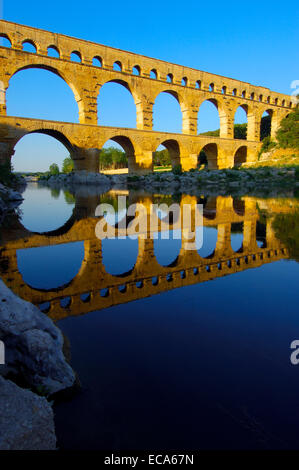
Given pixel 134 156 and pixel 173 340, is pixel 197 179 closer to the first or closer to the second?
pixel 134 156

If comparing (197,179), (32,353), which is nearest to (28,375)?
(32,353)

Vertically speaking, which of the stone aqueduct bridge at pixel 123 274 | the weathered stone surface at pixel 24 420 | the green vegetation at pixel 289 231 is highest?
the green vegetation at pixel 289 231

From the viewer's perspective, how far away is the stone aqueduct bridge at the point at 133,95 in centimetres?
1964

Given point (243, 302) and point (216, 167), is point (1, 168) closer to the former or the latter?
point (243, 302)

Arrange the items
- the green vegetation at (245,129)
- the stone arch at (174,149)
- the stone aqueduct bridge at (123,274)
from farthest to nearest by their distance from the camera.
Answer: the green vegetation at (245,129) < the stone arch at (174,149) < the stone aqueduct bridge at (123,274)

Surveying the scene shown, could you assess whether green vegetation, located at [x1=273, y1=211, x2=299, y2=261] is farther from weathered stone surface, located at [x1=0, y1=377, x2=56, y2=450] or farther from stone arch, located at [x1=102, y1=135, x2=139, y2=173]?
stone arch, located at [x1=102, y1=135, x2=139, y2=173]

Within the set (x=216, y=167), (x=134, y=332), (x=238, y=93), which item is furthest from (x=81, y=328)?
(x=238, y=93)

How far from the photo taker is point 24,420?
1.21 metres

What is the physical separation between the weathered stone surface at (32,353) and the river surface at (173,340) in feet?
0.38

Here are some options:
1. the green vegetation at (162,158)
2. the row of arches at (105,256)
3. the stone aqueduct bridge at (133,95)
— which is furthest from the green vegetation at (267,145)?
the row of arches at (105,256)

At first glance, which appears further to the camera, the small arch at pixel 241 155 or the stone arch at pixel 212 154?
the small arch at pixel 241 155

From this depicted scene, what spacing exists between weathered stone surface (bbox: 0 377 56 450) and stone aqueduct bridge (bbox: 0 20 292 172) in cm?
2000

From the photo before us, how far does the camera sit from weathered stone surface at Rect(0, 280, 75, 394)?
1503mm

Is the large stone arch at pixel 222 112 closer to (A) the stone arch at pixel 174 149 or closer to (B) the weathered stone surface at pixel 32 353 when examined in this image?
(A) the stone arch at pixel 174 149
